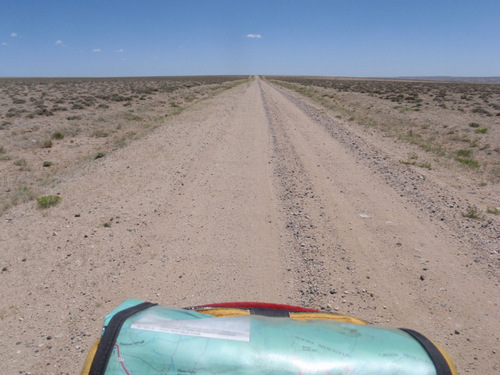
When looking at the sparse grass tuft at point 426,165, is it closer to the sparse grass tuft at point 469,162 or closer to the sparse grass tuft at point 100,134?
the sparse grass tuft at point 469,162

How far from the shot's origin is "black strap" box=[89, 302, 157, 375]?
1431 millimetres

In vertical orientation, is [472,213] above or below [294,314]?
below

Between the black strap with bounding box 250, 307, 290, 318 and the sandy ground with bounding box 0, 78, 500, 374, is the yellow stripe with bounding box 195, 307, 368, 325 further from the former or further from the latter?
the sandy ground with bounding box 0, 78, 500, 374

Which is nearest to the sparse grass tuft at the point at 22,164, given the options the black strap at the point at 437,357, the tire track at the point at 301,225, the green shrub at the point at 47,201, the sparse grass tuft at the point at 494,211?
the green shrub at the point at 47,201

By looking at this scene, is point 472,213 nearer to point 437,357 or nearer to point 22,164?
point 437,357

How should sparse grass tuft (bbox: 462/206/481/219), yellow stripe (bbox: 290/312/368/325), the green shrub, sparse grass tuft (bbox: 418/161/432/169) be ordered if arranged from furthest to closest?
sparse grass tuft (bbox: 418/161/432/169) < the green shrub < sparse grass tuft (bbox: 462/206/481/219) < yellow stripe (bbox: 290/312/368/325)

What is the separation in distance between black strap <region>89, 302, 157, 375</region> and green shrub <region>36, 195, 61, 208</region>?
452cm

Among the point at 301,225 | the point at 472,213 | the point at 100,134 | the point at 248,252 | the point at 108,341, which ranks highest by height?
the point at 100,134

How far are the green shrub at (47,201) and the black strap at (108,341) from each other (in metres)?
4.52

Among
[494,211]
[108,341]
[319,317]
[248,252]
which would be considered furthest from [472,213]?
[108,341]

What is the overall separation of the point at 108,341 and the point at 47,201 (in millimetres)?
4734

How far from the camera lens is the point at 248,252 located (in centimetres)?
410

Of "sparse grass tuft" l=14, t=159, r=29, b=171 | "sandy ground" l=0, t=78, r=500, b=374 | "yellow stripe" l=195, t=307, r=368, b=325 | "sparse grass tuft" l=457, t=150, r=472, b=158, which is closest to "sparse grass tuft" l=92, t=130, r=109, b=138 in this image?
"sparse grass tuft" l=14, t=159, r=29, b=171

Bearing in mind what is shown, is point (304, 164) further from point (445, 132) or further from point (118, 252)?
point (445, 132)
